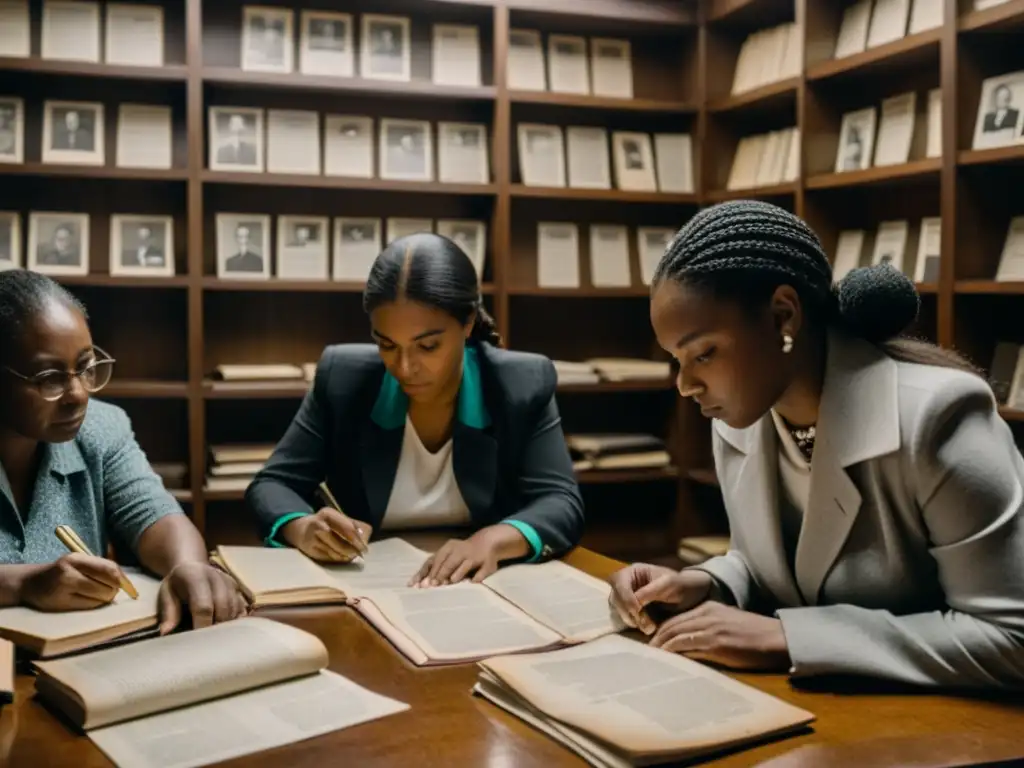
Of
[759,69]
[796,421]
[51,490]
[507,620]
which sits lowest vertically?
[507,620]

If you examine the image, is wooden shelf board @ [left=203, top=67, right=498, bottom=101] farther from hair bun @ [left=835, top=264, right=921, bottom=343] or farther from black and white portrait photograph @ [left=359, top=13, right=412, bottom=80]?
hair bun @ [left=835, top=264, right=921, bottom=343]

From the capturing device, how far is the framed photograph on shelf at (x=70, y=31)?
326 cm

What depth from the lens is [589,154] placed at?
3775 mm

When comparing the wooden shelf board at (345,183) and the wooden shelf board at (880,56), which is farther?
the wooden shelf board at (345,183)

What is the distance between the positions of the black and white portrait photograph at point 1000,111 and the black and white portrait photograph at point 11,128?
110 inches

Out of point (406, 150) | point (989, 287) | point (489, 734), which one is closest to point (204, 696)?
point (489, 734)

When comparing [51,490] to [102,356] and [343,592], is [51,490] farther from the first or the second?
[343,592]

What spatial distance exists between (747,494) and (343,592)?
1.91 feet

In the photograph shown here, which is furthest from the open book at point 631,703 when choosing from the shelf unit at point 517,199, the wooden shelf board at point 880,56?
the wooden shelf board at point 880,56

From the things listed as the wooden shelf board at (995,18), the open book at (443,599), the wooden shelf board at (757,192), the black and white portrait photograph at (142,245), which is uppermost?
the wooden shelf board at (995,18)

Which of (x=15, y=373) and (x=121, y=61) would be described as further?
(x=121, y=61)

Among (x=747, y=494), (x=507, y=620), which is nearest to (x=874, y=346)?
(x=747, y=494)

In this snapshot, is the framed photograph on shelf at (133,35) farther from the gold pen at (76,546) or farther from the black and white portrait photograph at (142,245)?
the gold pen at (76,546)

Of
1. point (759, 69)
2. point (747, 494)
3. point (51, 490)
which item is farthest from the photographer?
point (759, 69)
